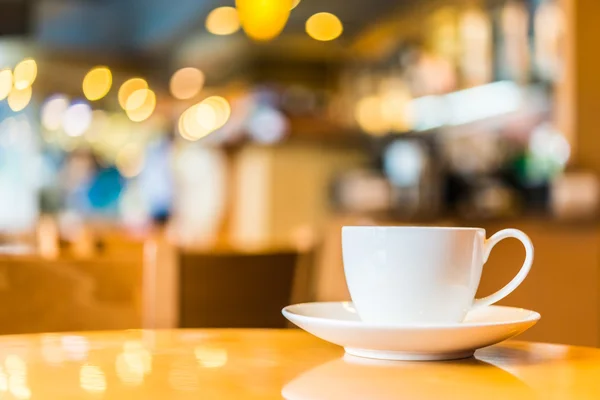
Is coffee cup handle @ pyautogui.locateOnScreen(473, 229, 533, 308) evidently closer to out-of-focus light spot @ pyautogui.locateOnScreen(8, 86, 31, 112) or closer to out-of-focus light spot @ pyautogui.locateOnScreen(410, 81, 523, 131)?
out-of-focus light spot @ pyautogui.locateOnScreen(410, 81, 523, 131)

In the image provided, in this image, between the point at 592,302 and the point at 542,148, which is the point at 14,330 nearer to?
the point at 592,302

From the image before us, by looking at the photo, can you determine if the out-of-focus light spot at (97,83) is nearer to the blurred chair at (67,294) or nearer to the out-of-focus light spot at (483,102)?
the out-of-focus light spot at (483,102)

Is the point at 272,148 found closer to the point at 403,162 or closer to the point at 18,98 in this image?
the point at 403,162

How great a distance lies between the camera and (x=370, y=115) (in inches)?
327

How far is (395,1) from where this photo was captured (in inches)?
279

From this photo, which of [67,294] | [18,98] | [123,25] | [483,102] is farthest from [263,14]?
[18,98]

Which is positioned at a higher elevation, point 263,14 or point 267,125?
point 263,14

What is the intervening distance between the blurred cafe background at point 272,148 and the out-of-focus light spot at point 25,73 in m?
0.03

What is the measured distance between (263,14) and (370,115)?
3649 mm

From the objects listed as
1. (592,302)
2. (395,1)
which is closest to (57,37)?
(395,1)

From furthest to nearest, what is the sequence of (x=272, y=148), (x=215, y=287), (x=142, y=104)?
(x=142, y=104) < (x=272, y=148) < (x=215, y=287)

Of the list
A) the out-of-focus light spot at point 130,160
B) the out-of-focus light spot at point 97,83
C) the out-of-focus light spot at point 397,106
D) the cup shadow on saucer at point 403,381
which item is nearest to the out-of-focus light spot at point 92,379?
the cup shadow on saucer at point 403,381

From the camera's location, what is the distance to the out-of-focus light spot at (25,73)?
32.2ft

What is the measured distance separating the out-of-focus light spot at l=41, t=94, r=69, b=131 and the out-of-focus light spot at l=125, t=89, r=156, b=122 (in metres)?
0.76
